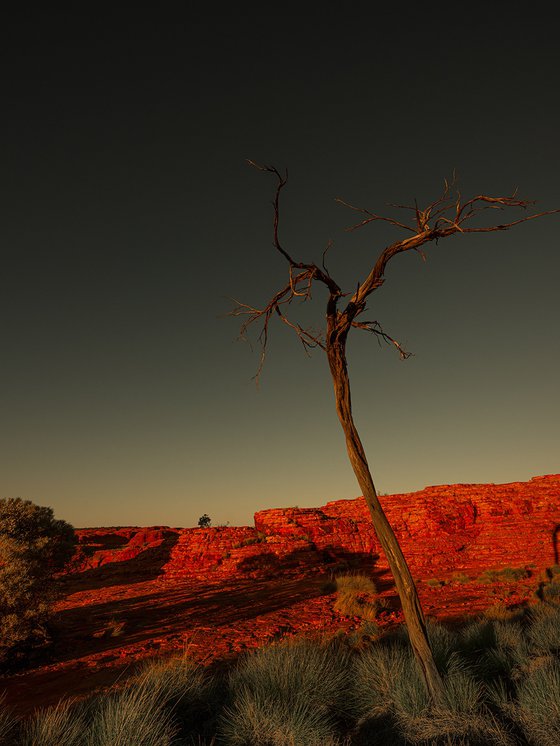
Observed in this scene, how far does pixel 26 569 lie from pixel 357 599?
403 inches

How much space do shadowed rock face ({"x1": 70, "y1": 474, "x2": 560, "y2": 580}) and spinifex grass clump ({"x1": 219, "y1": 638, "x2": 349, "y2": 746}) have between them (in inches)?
657

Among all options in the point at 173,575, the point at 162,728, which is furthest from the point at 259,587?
the point at 162,728

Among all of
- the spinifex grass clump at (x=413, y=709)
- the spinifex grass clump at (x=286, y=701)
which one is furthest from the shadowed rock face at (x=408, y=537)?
the spinifex grass clump at (x=286, y=701)

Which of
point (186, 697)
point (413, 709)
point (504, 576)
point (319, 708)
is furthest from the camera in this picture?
point (504, 576)

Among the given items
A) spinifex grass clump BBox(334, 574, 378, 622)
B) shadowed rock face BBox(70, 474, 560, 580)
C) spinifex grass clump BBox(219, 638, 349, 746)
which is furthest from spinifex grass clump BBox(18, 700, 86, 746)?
shadowed rock face BBox(70, 474, 560, 580)

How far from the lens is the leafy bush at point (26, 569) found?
9.84 m

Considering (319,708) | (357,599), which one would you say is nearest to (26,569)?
(319,708)

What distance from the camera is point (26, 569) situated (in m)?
10.3

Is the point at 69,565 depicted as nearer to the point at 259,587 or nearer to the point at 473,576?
the point at 259,587

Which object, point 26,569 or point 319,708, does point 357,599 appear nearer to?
point 319,708

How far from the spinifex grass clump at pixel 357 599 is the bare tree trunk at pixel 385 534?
736 cm

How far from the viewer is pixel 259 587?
62.2 feet

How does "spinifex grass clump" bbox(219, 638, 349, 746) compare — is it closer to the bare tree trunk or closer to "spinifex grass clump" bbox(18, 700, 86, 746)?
the bare tree trunk

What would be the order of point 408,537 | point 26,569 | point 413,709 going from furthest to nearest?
1. point 408,537
2. point 26,569
3. point 413,709
